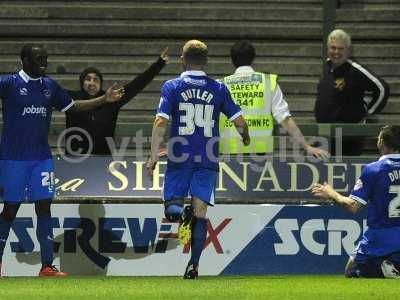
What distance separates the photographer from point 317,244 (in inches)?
514

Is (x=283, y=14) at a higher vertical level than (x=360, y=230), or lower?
higher

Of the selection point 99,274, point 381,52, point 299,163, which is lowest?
point 99,274

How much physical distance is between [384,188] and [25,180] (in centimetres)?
300

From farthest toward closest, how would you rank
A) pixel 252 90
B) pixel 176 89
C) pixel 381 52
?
1. pixel 381 52
2. pixel 252 90
3. pixel 176 89

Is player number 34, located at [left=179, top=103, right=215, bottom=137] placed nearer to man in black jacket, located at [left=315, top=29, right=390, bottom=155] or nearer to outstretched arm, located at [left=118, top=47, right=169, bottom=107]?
outstretched arm, located at [left=118, top=47, right=169, bottom=107]

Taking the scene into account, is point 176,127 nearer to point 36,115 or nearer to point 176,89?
point 176,89

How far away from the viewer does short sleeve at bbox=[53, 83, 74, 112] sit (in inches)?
470

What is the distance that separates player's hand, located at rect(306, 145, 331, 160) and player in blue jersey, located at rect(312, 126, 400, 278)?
1068 millimetres

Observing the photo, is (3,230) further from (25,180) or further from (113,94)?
(113,94)

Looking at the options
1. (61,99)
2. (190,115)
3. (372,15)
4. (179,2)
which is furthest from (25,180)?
(372,15)

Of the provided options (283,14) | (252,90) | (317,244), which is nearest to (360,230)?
(317,244)

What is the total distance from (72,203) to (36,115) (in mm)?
→ 1455

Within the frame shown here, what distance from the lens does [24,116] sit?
1177 centimetres

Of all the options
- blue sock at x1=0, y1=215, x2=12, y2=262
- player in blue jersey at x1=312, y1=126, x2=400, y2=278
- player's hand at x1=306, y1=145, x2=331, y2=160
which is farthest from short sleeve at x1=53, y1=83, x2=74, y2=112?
player in blue jersey at x1=312, y1=126, x2=400, y2=278
